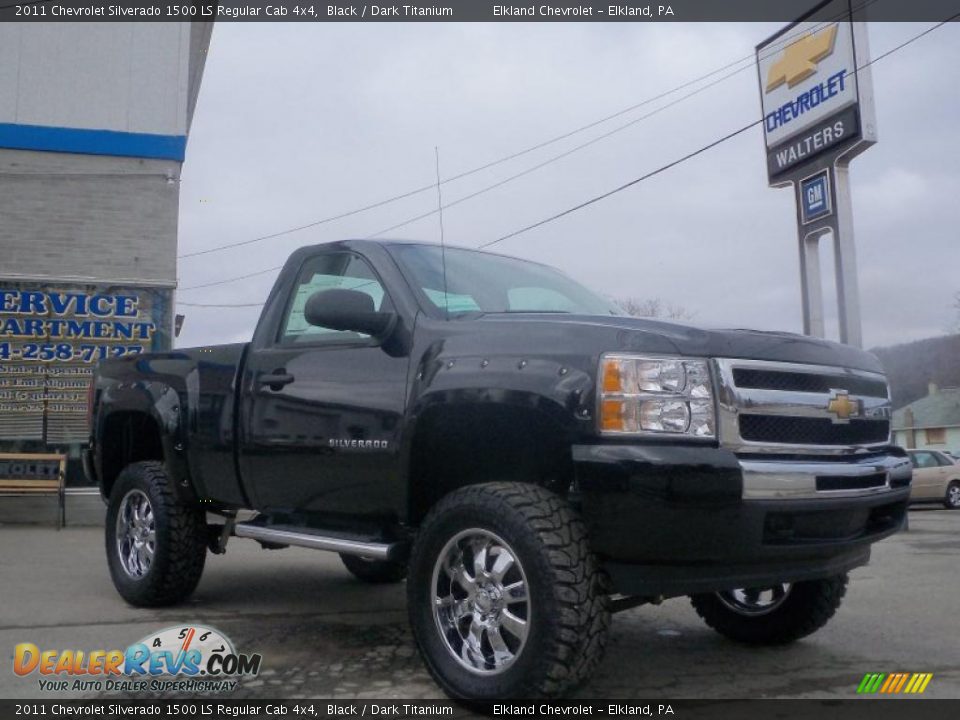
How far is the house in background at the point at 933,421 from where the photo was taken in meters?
57.8

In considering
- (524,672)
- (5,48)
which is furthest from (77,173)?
(524,672)

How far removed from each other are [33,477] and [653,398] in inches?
407

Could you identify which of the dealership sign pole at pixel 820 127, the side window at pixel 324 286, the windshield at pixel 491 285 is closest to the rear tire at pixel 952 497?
the dealership sign pole at pixel 820 127

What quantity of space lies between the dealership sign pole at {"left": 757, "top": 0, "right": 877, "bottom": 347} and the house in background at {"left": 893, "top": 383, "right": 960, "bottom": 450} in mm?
45876

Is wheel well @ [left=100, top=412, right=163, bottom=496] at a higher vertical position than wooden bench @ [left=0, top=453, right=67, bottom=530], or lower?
higher

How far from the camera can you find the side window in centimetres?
479

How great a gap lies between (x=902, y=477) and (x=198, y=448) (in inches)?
141

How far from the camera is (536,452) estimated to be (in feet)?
13.1

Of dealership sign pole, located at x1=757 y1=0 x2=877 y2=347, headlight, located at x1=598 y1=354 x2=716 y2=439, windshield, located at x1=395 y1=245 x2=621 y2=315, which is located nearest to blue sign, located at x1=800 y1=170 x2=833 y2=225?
dealership sign pole, located at x1=757 y1=0 x2=877 y2=347

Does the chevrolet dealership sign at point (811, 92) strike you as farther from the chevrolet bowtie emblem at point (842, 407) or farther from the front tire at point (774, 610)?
the chevrolet bowtie emblem at point (842, 407)

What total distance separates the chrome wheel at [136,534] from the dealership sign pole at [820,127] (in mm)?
10372

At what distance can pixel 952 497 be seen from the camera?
63.9 ft

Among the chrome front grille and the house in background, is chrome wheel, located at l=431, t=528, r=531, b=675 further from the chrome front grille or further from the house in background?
the house in background

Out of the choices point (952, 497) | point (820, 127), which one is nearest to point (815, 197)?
point (820, 127)
